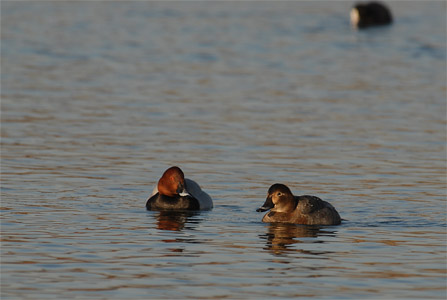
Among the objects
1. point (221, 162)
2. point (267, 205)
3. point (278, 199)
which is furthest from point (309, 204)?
point (221, 162)

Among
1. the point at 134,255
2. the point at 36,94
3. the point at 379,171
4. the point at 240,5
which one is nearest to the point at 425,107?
the point at 379,171

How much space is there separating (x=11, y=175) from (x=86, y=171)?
4.30 feet

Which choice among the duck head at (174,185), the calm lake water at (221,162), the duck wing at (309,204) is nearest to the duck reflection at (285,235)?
the calm lake water at (221,162)

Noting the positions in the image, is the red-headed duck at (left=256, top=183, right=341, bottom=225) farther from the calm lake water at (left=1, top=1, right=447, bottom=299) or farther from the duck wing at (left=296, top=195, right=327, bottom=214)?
the calm lake water at (left=1, top=1, right=447, bottom=299)

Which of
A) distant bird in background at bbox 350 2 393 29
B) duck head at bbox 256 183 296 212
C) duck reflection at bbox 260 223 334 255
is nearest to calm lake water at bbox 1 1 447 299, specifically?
duck reflection at bbox 260 223 334 255

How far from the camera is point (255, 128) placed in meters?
23.6

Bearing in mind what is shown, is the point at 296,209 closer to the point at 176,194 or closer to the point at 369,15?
the point at 176,194

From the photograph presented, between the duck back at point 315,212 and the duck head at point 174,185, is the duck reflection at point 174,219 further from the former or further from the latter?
the duck back at point 315,212

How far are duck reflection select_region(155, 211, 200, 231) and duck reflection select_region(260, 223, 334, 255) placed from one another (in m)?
1.29

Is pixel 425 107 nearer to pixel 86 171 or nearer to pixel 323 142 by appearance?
pixel 323 142

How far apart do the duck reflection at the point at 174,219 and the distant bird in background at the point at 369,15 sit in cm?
3662

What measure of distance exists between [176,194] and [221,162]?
3055 millimetres

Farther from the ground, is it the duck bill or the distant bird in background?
the distant bird in background

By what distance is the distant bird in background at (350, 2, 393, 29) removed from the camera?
51.9 m
